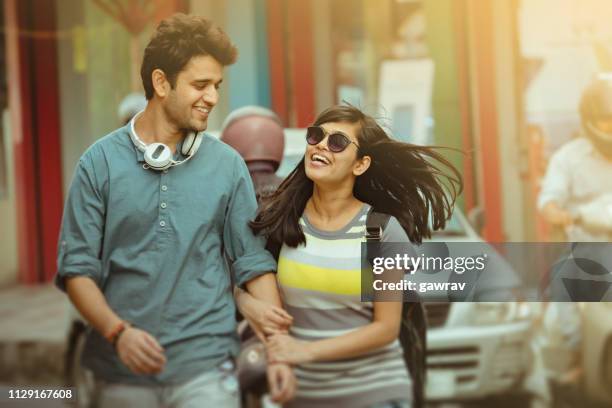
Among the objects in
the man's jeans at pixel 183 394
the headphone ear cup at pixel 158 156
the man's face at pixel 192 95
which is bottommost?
the man's jeans at pixel 183 394

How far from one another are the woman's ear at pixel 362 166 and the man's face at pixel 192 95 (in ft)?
1.34

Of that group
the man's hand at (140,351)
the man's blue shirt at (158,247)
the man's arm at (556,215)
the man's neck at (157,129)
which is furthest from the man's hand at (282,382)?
the man's arm at (556,215)

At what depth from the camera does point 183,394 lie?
8.16 feet

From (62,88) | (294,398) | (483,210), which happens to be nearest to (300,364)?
(294,398)

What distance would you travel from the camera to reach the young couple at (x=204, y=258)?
249 centimetres

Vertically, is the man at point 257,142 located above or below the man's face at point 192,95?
below

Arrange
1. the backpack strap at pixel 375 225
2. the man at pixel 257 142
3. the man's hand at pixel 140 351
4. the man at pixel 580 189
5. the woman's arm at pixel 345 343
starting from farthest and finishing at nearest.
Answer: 1. the man at pixel 580 189
2. the man at pixel 257 142
3. the backpack strap at pixel 375 225
4. the woman's arm at pixel 345 343
5. the man's hand at pixel 140 351

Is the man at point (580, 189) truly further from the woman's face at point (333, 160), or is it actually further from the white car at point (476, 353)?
the woman's face at point (333, 160)

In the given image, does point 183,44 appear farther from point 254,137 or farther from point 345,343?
point 345,343

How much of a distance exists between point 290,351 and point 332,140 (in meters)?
0.55

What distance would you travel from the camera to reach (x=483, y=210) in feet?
11.4

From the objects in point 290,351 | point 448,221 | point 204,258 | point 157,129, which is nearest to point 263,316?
point 290,351

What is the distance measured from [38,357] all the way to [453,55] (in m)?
1.91

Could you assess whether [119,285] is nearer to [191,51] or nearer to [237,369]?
[237,369]
